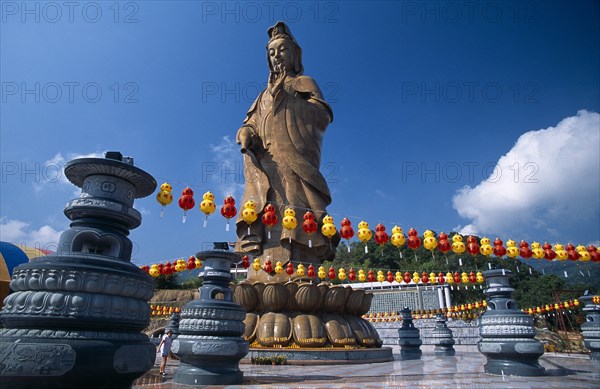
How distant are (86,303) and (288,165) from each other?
11.0m

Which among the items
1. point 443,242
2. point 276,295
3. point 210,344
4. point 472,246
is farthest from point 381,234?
point 210,344

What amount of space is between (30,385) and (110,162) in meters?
1.87

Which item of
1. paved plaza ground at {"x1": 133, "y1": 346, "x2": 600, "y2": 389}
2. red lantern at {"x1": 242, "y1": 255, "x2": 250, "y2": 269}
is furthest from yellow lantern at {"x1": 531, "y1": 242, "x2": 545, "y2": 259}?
red lantern at {"x1": 242, "y1": 255, "x2": 250, "y2": 269}

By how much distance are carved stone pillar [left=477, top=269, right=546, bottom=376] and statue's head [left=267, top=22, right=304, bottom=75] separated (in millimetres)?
11327

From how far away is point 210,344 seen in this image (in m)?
6.00

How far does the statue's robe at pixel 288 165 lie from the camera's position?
13.1 m

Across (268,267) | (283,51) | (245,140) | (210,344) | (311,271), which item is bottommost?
(210,344)

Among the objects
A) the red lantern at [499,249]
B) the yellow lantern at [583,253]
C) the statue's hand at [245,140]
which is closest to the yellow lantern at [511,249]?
the red lantern at [499,249]

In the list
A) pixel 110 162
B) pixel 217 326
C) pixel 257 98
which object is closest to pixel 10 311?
pixel 110 162

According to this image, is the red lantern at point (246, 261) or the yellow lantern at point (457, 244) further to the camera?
the red lantern at point (246, 261)

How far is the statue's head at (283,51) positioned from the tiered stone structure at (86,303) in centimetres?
1277

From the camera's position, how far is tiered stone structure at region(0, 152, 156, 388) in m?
2.79

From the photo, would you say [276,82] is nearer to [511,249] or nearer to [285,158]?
[285,158]

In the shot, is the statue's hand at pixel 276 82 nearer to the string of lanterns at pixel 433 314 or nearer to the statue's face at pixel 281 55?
the statue's face at pixel 281 55
